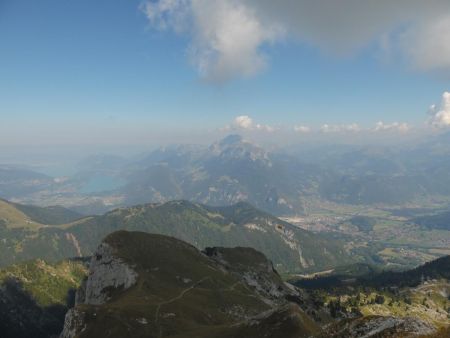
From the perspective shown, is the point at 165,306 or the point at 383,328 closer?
the point at 383,328

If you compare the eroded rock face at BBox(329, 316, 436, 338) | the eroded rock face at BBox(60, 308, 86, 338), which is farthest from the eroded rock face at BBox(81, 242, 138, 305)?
the eroded rock face at BBox(329, 316, 436, 338)

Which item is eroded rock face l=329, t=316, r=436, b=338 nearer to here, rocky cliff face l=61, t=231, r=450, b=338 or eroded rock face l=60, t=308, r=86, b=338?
rocky cliff face l=61, t=231, r=450, b=338

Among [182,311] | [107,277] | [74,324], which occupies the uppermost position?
[74,324]

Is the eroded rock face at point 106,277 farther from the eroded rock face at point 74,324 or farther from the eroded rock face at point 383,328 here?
the eroded rock face at point 383,328

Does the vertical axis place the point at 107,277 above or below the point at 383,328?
below

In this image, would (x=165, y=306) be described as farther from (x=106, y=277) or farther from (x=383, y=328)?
(x=383, y=328)

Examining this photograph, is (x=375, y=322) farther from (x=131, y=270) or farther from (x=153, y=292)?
(x=131, y=270)

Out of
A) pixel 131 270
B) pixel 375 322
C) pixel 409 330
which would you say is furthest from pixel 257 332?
pixel 131 270

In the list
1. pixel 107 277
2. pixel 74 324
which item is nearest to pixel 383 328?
pixel 74 324
